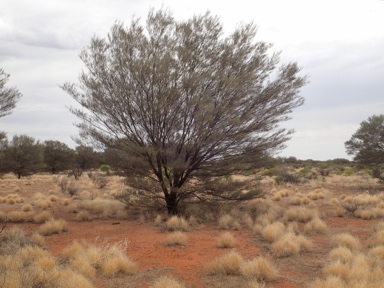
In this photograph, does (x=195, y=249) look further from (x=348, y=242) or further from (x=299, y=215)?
(x=299, y=215)

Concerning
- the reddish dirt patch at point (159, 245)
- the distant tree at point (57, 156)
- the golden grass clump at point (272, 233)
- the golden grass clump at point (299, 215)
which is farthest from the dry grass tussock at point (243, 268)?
the distant tree at point (57, 156)

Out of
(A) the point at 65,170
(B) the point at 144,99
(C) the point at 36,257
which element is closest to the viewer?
(C) the point at 36,257

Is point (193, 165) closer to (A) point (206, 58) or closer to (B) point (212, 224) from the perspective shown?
(B) point (212, 224)

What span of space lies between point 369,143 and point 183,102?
69.3 ft

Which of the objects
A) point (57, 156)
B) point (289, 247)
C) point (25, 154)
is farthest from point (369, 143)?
point (57, 156)

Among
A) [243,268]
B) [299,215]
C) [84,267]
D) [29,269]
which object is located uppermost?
[299,215]

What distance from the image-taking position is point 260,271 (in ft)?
24.5

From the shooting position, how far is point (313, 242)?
1092cm

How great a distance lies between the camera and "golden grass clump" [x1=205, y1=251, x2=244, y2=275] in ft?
25.9

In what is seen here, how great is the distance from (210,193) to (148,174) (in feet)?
8.54

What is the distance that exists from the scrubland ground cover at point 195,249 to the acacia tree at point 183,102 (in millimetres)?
1651

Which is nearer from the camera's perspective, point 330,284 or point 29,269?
point 330,284

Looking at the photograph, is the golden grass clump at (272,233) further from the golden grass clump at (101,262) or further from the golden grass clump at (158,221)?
the golden grass clump at (101,262)

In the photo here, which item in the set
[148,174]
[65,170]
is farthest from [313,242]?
[65,170]
